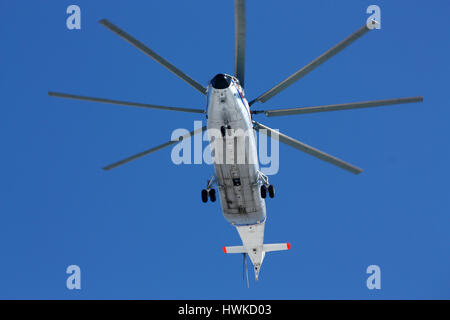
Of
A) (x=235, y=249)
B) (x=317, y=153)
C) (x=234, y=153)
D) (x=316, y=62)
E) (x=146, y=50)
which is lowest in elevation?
(x=235, y=249)

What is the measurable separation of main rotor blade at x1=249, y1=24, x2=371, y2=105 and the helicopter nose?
2.11m

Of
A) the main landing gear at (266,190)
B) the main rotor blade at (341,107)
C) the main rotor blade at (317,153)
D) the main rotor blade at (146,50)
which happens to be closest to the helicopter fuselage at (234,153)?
the main landing gear at (266,190)

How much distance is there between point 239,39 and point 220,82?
8.25 ft

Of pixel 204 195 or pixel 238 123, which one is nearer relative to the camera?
pixel 238 123

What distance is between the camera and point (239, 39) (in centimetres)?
1989

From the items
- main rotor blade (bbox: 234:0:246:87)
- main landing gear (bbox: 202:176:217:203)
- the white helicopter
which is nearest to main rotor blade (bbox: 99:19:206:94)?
the white helicopter

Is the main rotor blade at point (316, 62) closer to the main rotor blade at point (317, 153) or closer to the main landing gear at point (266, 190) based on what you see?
the main rotor blade at point (317, 153)

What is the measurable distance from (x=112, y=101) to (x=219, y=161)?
5923mm

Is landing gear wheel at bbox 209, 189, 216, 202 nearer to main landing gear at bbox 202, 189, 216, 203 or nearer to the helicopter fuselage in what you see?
A: main landing gear at bbox 202, 189, 216, 203

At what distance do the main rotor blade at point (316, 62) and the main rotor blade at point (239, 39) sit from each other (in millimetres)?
1546

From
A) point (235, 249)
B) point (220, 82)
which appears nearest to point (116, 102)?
point (220, 82)

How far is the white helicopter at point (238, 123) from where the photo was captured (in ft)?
64.3

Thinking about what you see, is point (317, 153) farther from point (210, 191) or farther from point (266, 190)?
point (210, 191)

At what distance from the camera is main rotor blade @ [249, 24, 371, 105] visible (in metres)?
17.9
